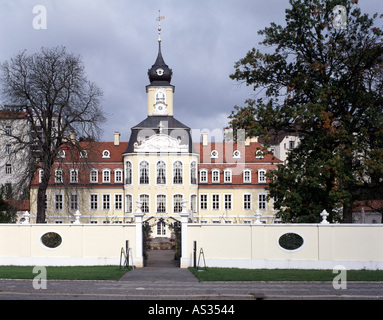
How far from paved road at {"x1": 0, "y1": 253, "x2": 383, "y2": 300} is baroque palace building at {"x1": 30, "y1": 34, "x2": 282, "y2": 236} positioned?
135 feet

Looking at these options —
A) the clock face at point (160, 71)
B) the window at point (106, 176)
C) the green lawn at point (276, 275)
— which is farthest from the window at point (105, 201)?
the green lawn at point (276, 275)

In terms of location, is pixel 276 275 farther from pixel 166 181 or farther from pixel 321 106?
pixel 166 181

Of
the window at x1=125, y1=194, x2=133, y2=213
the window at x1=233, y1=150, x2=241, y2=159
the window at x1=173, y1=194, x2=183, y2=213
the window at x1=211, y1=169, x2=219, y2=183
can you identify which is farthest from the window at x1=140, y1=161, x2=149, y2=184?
the window at x1=233, y1=150, x2=241, y2=159

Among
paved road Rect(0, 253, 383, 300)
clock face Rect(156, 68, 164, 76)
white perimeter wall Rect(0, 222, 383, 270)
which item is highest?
clock face Rect(156, 68, 164, 76)

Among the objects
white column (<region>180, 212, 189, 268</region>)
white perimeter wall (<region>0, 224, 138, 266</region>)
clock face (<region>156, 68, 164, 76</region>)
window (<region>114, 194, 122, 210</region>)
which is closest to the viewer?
white column (<region>180, 212, 189, 268</region>)

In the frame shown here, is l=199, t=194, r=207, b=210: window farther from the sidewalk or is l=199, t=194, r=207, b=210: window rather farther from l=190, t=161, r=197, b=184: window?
the sidewalk

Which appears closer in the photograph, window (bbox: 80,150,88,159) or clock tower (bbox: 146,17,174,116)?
window (bbox: 80,150,88,159)

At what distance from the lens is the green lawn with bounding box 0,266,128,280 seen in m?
19.2

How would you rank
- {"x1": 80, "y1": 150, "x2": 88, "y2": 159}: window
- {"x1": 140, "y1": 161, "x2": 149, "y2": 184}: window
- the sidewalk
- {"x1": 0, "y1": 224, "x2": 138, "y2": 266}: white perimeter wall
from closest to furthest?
the sidewalk
{"x1": 0, "y1": 224, "x2": 138, "y2": 266}: white perimeter wall
{"x1": 80, "y1": 150, "x2": 88, "y2": 159}: window
{"x1": 140, "y1": 161, "x2": 149, "y2": 184}: window

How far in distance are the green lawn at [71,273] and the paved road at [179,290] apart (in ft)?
2.01

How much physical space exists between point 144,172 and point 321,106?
35290mm

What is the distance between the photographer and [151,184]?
60.8 metres

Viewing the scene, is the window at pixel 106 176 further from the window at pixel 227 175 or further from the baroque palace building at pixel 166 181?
the window at pixel 227 175

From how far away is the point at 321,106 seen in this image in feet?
91.9
